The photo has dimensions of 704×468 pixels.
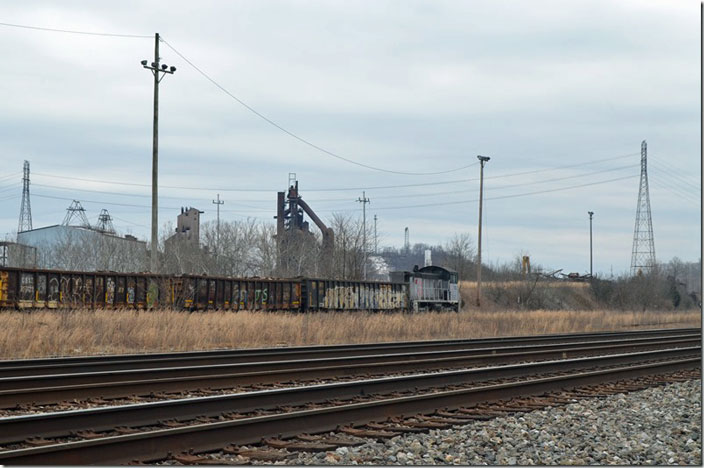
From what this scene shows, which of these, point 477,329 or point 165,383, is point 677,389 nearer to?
point 165,383

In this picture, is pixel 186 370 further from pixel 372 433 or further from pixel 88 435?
pixel 372 433

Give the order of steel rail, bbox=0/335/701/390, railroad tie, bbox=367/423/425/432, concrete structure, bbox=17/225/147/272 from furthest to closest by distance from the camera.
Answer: concrete structure, bbox=17/225/147/272
steel rail, bbox=0/335/701/390
railroad tie, bbox=367/423/425/432

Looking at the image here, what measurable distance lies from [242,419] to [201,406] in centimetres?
102

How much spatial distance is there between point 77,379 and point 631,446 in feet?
28.4

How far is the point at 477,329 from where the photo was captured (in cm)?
3547

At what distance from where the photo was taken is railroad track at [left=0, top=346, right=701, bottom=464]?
7520mm

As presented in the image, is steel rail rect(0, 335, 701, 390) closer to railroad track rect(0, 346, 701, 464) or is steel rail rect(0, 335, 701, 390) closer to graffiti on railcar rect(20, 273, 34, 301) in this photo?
railroad track rect(0, 346, 701, 464)

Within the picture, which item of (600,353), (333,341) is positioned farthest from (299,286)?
(600,353)

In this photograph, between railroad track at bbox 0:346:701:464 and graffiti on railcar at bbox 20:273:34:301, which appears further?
graffiti on railcar at bbox 20:273:34:301

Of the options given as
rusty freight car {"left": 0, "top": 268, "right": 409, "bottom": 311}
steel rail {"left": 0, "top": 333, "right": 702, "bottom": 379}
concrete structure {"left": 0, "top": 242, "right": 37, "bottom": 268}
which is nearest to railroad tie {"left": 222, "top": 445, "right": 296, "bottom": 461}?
steel rail {"left": 0, "top": 333, "right": 702, "bottom": 379}

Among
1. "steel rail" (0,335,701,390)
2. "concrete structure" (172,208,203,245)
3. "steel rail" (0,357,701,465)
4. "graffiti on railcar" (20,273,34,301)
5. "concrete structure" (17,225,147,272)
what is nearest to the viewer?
"steel rail" (0,357,701,465)

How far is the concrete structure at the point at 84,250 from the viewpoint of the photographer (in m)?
67.1

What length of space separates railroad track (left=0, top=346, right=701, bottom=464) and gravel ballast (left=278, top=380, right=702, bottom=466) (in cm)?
48

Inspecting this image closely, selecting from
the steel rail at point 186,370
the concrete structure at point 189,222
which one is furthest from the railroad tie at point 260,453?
the concrete structure at point 189,222
